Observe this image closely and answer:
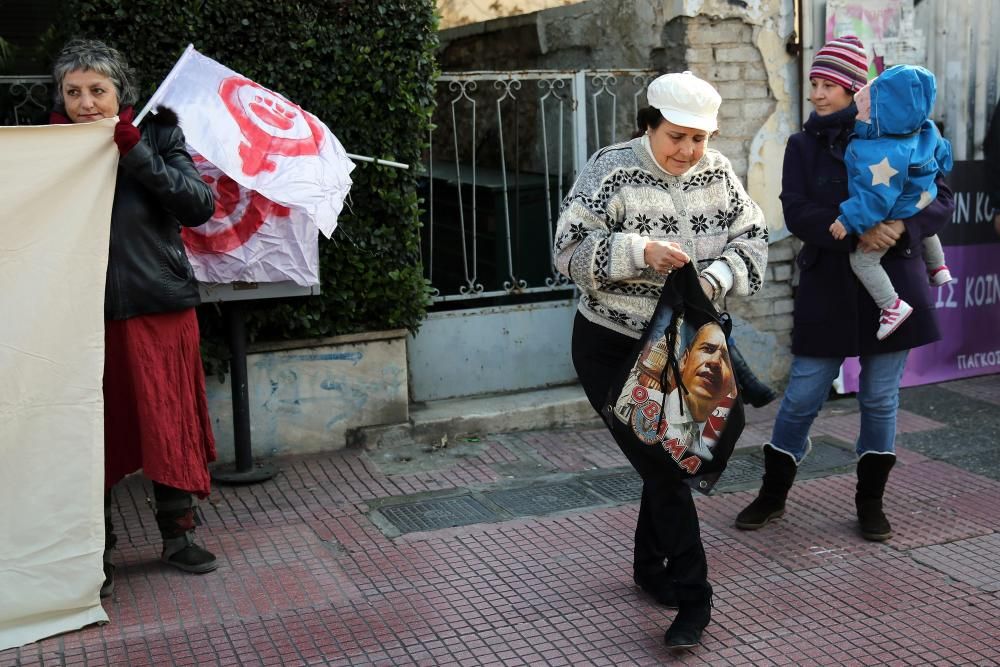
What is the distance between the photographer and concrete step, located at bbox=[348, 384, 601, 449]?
571 centimetres

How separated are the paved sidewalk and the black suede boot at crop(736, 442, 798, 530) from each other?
0.19ft

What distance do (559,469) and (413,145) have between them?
175 cm

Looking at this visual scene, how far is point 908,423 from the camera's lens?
621 centimetres

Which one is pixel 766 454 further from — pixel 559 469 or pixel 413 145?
pixel 413 145

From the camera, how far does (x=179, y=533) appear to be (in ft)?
13.9

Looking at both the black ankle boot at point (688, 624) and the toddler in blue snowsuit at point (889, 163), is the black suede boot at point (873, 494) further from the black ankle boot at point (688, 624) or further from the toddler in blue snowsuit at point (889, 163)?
the black ankle boot at point (688, 624)

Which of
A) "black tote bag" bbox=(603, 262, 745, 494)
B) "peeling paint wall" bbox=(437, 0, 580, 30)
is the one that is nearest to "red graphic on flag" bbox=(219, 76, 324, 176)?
"black tote bag" bbox=(603, 262, 745, 494)

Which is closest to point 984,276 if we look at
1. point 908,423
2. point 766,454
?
point 908,423

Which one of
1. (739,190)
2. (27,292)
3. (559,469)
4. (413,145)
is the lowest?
(559,469)

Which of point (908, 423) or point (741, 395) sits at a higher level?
point (741, 395)

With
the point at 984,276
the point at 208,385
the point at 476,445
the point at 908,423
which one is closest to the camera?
the point at 208,385

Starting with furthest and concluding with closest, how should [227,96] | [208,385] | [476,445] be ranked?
[476,445] < [208,385] < [227,96]

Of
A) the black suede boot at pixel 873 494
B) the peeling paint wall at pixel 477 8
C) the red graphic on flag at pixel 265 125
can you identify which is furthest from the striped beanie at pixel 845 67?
the peeling paint wall at pixel 477 8

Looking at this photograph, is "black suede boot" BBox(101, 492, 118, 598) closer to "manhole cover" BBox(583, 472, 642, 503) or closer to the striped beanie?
"manhole cover" BBox(583, 472, 642, 503)
